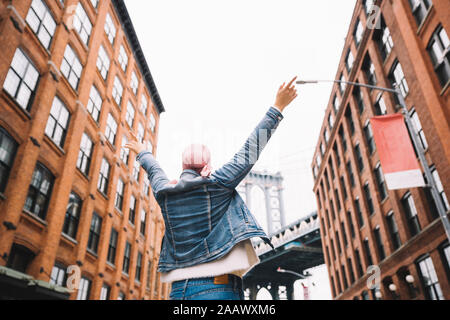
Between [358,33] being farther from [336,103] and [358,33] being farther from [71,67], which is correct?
[71,67]

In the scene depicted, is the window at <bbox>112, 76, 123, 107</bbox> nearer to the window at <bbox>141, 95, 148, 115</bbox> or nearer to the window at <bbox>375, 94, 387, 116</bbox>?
the window at <bbox>141, 95, 148, 115</bbox>

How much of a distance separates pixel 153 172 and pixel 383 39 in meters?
29.9

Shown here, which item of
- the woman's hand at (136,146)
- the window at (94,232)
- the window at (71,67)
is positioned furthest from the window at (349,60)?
the woman's hand at (136,146)

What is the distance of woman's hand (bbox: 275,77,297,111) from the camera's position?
2.55m

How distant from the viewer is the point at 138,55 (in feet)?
112

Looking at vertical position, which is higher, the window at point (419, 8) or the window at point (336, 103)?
the window at point (336, 103)

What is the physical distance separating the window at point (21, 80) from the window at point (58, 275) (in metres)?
7.72

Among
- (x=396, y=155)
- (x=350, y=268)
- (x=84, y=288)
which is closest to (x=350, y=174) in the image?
(x=350, y=268)

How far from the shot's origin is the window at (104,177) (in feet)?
77.5

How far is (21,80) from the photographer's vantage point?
15.3 m

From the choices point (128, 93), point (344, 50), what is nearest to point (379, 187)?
point (344, 50)

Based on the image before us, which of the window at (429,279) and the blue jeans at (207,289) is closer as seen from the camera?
the blue jeans at (207,289)

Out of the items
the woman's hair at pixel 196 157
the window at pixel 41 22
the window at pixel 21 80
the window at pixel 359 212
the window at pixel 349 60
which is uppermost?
the window at pixel 349 60

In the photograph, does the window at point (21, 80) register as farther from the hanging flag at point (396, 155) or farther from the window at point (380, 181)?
the window at point (380, 181)
